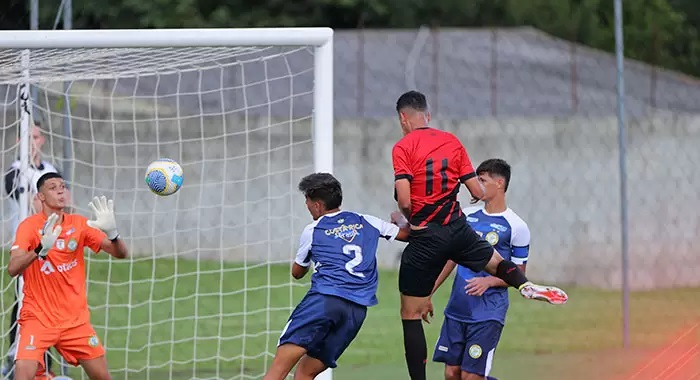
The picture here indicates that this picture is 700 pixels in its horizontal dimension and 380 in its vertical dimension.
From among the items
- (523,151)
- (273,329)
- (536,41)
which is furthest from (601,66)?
(273,329)

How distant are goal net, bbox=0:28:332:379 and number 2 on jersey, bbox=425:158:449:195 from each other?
1.13 meters

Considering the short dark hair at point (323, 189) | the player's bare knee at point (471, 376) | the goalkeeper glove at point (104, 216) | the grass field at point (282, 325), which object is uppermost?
the short dark hair at point (323, 189)

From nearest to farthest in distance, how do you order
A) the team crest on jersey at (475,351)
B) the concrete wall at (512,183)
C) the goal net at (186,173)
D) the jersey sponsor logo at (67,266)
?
the team crest on jersey at (475,351) → the jersey sponsor logo at (67,266) → the goal net at (186,173) → the concrete wall at (512,183)

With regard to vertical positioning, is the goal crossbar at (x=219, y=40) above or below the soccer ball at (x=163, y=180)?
above

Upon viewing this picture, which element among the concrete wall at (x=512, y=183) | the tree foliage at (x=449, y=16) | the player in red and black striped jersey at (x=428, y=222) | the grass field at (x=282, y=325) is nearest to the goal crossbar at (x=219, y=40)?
the player in red and black striped jersey at (x=428, y=222)

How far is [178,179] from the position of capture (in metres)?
7.38

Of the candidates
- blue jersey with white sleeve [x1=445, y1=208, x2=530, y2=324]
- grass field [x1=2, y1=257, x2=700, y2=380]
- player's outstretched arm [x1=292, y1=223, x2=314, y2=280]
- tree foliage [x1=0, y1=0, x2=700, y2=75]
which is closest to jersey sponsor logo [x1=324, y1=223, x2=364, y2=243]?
player's outstretched arm [x1=292, y1=223, x2=314, y2=280]

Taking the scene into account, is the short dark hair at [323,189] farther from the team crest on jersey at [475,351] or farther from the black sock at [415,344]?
the team crest on jersey at [475,351]

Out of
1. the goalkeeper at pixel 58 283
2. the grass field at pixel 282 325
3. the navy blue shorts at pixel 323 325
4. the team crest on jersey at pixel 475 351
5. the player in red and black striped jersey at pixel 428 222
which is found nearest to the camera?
the navy blue shorts at pixel 323 325

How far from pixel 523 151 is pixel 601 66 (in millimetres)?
5050

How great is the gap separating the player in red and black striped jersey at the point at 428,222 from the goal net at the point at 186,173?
3.51ft

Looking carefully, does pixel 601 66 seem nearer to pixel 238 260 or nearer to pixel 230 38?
pixel 238 260

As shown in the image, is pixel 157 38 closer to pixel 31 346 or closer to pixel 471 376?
pixel 31 346

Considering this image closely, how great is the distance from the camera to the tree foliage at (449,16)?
21.1m
